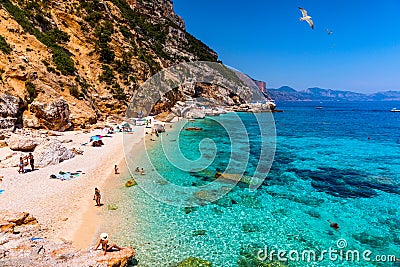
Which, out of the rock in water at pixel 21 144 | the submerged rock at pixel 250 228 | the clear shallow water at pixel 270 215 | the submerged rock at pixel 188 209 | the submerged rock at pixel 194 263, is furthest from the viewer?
the rock in water at pixel 21 144

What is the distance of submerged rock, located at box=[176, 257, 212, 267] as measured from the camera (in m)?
7.76

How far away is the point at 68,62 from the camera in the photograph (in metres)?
32.0

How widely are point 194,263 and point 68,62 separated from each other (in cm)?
3206

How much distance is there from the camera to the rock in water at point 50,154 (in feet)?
51.7

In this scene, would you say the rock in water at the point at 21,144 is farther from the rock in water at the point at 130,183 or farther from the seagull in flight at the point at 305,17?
the seagull in flight at the point at 305,17

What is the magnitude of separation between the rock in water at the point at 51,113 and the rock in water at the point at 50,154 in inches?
298

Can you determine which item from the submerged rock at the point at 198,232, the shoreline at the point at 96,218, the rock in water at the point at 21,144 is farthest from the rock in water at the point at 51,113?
the submerged rock at the point at 198,232

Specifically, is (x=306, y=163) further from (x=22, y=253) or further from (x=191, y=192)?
(x=22, y=253)

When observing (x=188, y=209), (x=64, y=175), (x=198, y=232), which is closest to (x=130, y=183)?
(x=64, y=175)

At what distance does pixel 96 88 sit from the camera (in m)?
35.2

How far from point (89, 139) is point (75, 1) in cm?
2969

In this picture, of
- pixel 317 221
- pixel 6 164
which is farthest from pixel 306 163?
pixel 6 164

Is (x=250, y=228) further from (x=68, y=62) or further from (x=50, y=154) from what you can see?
(x=68, y=62)

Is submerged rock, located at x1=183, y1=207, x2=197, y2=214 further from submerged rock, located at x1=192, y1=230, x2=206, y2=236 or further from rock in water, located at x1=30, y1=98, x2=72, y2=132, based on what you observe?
rock in water, located at x1=30, y1=98, x2=72, y2=132
